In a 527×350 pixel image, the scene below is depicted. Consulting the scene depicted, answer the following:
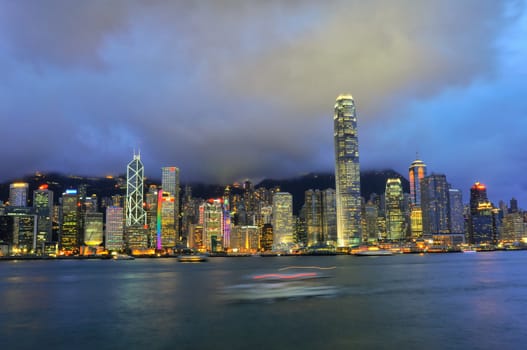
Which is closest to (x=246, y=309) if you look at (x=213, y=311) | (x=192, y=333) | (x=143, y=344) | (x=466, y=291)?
(x=213, y=311)

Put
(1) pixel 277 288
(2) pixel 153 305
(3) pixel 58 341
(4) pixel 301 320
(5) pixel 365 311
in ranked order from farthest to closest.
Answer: (1) pixel 277 288 < (2) pixel 153 305 < (5) pixel 365 311 < (4) pixel 301 320 < (3) pixel 58 341

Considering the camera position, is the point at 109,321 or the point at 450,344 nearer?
the point at 450,344

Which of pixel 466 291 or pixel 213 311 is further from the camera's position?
pixel 466 291

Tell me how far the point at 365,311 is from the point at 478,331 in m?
14.0

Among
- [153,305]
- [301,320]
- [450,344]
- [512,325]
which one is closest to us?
[450,344]

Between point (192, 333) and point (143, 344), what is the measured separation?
4.99 meters

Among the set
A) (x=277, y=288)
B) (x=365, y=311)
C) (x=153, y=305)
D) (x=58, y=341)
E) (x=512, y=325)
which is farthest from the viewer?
(x=277, y=288)

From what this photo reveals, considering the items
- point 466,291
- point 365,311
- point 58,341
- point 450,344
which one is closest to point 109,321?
point 58,341

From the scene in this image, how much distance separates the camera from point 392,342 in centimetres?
3675

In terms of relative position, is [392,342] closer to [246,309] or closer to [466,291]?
[246,309]

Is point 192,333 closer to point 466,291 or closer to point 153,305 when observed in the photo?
point 153,305

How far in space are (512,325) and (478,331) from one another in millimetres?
4551

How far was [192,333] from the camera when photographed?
4119 cm

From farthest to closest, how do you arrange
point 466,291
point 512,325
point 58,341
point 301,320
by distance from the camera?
1. point 466,291
2. point 301,320
3. point 512,325
4. point 58,341
